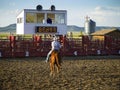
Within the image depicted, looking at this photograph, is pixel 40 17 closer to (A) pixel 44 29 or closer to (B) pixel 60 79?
(A) pixel 44 29

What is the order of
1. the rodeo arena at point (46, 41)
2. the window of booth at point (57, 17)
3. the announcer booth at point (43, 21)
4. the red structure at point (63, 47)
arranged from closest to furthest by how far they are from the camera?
the red structure at point (63, 47), the rodeo arena at point (46, 41), the announcer booth at point (43, 21), the window of booth at point (57, 17)

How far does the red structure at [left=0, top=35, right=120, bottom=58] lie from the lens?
20.9 meters

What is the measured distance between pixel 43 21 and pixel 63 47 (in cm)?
738

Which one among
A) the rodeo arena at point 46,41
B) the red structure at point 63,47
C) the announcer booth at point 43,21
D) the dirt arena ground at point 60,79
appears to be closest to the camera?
the dirt arena ground at point 60,79

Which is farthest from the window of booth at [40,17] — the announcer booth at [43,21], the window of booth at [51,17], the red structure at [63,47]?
the red structure at [63,47]

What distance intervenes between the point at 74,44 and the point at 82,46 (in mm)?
559

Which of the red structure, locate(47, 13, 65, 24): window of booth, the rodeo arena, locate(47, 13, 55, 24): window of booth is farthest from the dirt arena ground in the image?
locate(47, 13, 65, 24): window of booth

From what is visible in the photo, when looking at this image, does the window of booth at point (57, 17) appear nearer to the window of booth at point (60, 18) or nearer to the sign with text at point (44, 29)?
the window of booth at point (60, 18)

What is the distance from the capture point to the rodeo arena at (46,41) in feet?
69.2

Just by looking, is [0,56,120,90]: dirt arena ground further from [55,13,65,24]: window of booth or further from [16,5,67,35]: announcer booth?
[55,13,65,24]: window of booth

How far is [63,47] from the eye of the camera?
2191 centimetres

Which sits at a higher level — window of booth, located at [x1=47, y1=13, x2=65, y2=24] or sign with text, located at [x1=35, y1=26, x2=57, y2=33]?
window of booth, located at [x1=47, y1=13, x2=65, y2=24]

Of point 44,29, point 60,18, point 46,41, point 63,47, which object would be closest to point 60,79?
point 46,41

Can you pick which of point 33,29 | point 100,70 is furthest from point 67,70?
point 33,29
